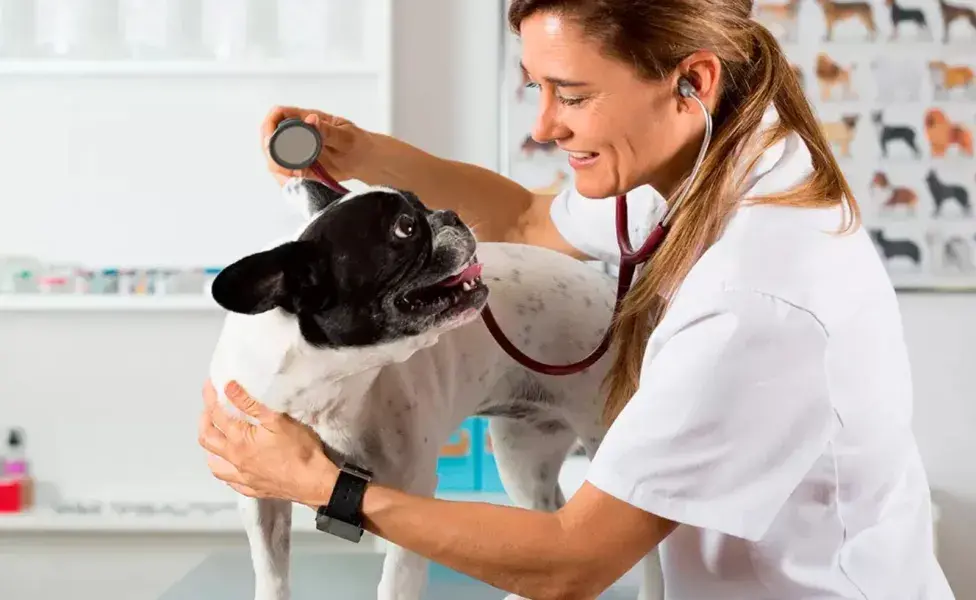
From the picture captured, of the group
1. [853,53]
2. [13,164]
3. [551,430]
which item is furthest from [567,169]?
[13,164]

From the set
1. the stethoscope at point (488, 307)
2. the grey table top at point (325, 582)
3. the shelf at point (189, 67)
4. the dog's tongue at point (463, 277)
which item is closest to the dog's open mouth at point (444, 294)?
the dog's tongue at point (463, 277)

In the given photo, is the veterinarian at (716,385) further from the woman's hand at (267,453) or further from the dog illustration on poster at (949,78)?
the dog illustration on poster at (949,78)

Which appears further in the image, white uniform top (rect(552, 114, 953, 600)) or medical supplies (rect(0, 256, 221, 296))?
medical supplies (rect(0, 256, 221, 296))

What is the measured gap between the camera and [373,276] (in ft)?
3.36

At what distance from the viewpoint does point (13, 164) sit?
7.98 feet

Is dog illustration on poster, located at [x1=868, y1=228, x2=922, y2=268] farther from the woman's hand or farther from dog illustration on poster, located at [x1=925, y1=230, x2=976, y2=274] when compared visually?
the woman's hand

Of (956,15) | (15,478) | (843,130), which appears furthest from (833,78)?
(15,478)

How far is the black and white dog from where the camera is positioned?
1.02 m

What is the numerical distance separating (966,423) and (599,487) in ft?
6.44

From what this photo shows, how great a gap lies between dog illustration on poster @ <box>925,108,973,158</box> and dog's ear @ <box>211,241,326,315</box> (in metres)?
1.99

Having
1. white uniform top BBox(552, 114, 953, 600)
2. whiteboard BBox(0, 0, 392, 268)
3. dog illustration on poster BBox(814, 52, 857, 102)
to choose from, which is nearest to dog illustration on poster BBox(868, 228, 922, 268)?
dog illustration on poster BBox(814, 52, 857, 102)

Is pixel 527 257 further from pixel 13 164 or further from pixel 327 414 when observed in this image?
pixel 13 164

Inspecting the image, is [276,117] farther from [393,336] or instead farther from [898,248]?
[898,248]

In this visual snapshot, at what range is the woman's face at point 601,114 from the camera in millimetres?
1000
